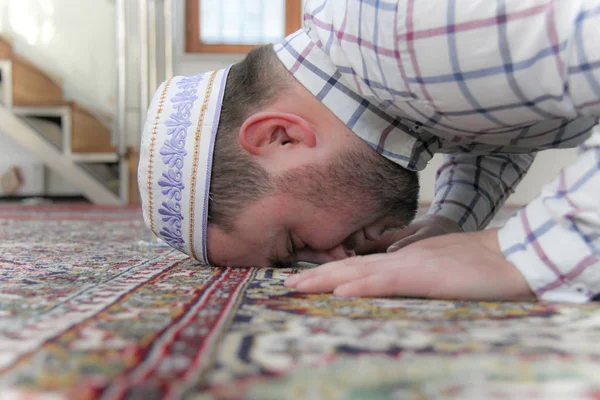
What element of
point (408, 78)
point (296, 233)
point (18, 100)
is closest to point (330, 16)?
point (408, 78)

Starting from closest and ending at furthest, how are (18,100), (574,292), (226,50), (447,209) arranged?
(574,292), (447,209), (18,100), (226,50)

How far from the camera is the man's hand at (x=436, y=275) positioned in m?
0.60

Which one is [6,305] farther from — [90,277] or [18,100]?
[18,100]

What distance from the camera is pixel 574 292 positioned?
60 centimetres

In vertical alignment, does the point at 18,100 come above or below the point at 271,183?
above

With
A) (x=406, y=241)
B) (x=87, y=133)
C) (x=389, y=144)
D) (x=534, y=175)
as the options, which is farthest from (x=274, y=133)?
(x=87, y=133)

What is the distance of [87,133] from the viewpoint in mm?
3730

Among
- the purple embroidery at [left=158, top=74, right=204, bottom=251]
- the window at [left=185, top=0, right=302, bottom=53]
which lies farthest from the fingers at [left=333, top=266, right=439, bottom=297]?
the window at [left=185, top=0, right=302, bottom=53]

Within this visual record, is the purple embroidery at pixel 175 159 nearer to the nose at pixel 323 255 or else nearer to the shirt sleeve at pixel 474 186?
the nose at pixel 323 255

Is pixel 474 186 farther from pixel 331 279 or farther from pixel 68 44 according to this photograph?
pixel 68 44

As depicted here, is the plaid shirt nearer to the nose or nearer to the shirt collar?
the shirt collar

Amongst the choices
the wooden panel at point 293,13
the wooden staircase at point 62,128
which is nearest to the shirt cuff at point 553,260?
the wooden staircase at point 62,128

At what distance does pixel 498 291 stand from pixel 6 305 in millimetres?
504

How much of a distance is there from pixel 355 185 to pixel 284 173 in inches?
4.1
